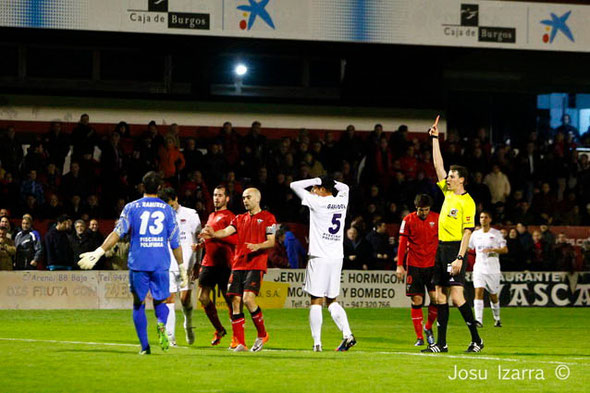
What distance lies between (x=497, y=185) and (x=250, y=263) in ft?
50.4

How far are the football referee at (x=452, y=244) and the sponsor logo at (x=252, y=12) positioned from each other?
1289 centimetres

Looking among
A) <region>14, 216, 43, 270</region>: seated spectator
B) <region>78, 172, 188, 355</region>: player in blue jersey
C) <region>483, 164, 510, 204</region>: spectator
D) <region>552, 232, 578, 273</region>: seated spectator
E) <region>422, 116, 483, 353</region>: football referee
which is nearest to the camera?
<region>78, 172, 188, 355</region>: player in blue jersey

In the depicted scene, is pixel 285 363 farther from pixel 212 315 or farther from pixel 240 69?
pixel 240 69

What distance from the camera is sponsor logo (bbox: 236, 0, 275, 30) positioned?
25406mm

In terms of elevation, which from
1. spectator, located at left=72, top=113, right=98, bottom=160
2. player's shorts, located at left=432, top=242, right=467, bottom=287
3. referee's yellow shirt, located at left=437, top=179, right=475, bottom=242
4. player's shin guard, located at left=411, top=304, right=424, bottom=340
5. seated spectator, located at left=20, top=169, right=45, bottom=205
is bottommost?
Answer: player's shin guard, located at left=411, top=304, right=424, bottom=340

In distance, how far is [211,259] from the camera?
1413cm

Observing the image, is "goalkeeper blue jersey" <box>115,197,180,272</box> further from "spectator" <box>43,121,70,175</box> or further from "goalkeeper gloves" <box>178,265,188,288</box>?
"spectator" <box>43,121,70,175</box>

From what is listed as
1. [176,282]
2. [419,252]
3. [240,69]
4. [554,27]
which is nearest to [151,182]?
[176,282]

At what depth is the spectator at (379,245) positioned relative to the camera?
2395 cm

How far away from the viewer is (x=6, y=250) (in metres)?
21.5

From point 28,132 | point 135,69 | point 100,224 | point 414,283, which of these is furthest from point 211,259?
point 135,69

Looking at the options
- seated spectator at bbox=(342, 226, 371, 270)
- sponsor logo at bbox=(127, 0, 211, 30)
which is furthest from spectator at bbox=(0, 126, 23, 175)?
seated spectator at bbox=(342, 226, 371, 270)

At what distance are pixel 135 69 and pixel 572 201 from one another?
12308mm

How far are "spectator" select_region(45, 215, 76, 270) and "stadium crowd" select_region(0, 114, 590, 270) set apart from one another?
2 centimetres
